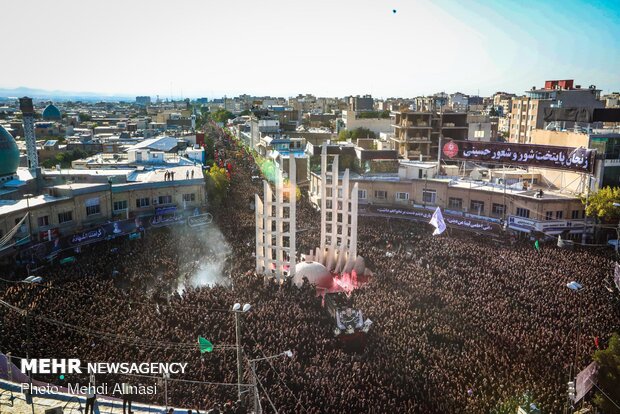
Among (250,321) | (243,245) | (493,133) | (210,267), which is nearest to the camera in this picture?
(250,321)

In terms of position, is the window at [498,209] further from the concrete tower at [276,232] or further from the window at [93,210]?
the window at [93,210]

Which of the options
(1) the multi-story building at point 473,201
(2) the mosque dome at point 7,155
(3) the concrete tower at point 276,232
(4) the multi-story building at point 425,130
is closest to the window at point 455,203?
(1) the multi-story building at point 473,201

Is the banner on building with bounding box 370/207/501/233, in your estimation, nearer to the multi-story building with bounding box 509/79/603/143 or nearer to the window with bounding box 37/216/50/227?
the window with bounding box 37/216/50/227

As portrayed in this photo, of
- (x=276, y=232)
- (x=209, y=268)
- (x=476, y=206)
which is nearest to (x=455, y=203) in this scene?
(x=476, y=206)

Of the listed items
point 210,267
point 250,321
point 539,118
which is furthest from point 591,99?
point 250,321

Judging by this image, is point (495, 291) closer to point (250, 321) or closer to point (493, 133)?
point (250, 321)

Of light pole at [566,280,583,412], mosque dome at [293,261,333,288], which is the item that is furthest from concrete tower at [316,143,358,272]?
light pole at [566,280,583,412]

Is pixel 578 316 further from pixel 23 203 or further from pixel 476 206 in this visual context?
pixel 23 203
